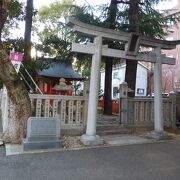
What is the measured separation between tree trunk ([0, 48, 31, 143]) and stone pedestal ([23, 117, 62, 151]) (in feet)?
2.07

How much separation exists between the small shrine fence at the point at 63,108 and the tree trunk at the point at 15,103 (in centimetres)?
87

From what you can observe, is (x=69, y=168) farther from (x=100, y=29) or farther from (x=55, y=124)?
(x=100, y=29)

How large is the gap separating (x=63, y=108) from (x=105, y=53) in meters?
2.29

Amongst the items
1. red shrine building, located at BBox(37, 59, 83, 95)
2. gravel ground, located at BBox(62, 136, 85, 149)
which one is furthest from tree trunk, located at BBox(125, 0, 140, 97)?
gravel ground, located at BBox(62, 136, 85, 149)

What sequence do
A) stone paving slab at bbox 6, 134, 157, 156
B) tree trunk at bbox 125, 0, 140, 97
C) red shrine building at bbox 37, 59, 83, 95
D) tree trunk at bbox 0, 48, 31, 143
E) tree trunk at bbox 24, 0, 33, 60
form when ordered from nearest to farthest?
stone paving slab at bbox 6, 134, 157, 156, tree trunk at bbox 0, 48, 31, 143, tree trunk at bbox 125, 0, 140, 97, tree trunk at bbox 24, 0, 33, 60, red shrine building at bbox 37, 59, 83, 95

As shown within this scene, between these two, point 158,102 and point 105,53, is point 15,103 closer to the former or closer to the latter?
point 105,53

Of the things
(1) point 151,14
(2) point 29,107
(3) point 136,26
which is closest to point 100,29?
(2) point 29,107

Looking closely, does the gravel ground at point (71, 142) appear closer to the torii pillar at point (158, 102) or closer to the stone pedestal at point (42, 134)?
the stone pedestal at point (42, 134)

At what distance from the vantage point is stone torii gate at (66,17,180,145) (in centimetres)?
813

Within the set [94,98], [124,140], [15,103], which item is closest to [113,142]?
[124,140]

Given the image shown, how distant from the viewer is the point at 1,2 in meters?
10.3

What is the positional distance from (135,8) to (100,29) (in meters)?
4.57

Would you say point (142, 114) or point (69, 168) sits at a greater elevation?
point (142, 114)

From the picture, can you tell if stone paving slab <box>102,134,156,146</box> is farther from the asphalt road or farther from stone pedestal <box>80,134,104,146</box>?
the asphalt road
